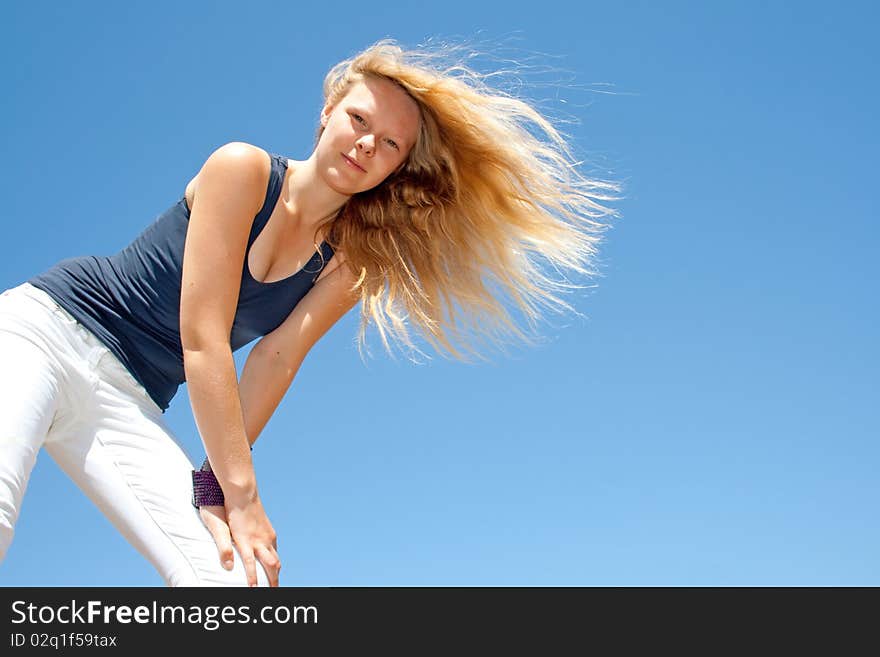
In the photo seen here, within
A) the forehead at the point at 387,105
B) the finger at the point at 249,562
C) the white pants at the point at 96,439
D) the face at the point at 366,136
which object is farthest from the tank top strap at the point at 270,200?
the finger at the point at 249,562

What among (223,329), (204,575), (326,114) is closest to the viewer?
(204,575)

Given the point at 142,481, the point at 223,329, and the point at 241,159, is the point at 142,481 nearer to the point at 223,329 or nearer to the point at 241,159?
the point at 223,329

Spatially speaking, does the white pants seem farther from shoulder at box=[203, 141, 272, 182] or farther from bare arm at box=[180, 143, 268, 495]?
shoulder at box=[203, 141, 272, 182]

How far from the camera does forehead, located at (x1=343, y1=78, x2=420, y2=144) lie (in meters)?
4.78

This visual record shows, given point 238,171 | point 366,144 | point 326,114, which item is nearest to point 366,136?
point 366,144

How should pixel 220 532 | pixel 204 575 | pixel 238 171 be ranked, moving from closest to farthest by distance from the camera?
pixel 204 575 → pixel 220 532 → pixel 238 171

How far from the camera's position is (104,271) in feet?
14.5

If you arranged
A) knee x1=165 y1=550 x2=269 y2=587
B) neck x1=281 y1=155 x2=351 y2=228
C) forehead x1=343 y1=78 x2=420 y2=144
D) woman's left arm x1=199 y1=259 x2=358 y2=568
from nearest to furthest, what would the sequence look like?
knee x1=165 y1=550 x2=269 y2=587 < woman's left arm x1=199 y1=259 x2=358 y2=568 < neck x1=281 y1=155 x2=351 y2=228 < forehead x1=343 y1=78 x2=420 y2=144

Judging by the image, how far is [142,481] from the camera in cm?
388

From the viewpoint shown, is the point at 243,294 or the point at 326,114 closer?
the point at 243,294

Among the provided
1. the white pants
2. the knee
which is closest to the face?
the white pants

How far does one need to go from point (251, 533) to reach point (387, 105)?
6.83 ft
